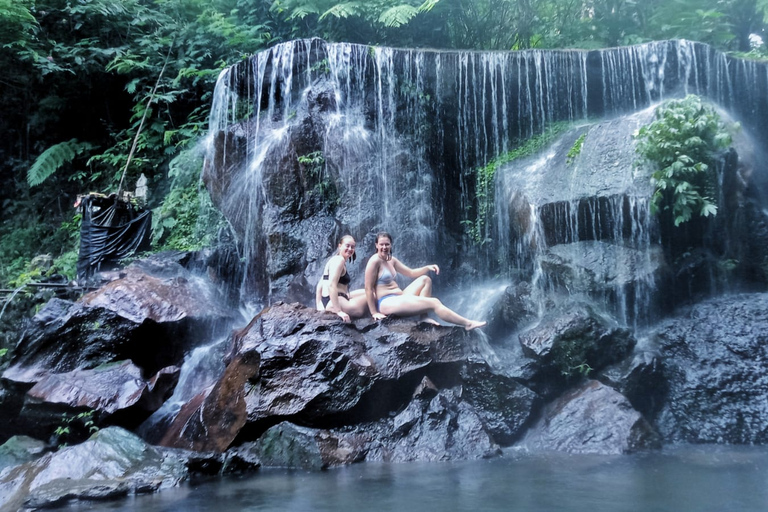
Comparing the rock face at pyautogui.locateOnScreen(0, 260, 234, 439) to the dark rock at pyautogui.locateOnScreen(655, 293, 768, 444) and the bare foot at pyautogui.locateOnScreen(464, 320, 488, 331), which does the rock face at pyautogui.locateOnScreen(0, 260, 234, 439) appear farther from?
the dark rock at pyautogui.locateOnScreen(655, 293, 768, 444)

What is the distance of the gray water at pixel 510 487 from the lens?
3748mm

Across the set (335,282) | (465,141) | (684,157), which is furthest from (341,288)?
(684,157)

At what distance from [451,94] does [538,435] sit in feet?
19.8

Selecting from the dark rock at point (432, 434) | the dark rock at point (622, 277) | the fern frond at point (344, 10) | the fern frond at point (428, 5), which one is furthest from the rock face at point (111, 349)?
the fern frond at point (428, 5)

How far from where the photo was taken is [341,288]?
275 inches

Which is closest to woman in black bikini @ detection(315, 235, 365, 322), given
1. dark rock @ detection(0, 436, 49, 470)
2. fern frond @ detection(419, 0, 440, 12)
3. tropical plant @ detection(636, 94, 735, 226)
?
dark rock @ detection(0, 436, 49, 470)

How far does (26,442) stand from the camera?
655cm

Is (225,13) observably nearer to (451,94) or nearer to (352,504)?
(451,94)

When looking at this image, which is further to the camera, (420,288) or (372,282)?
(420,288)

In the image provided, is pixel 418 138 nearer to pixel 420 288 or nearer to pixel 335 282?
pixel 420 288

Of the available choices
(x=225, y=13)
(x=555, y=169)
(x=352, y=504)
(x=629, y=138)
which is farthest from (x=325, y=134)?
(x=225, y=13)

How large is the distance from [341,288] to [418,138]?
147 inches

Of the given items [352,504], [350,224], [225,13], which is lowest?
[352,504]

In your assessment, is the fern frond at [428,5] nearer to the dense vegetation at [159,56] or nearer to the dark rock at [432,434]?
the dense vegetation at [159,56]
